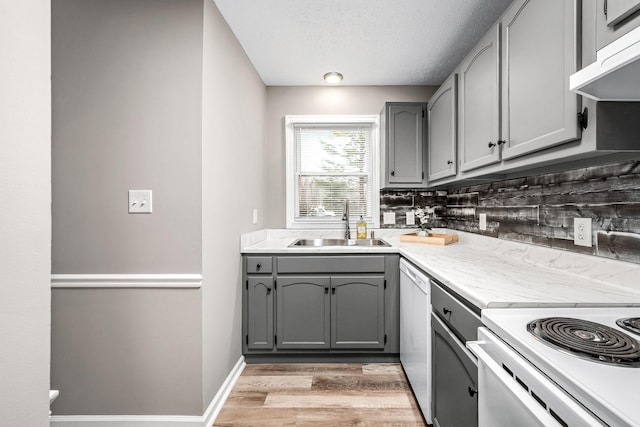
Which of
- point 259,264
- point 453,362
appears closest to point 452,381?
point 453,362

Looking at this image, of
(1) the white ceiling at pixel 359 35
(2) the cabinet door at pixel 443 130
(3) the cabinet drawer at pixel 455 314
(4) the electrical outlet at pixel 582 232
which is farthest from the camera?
(2) the cabinet door at pixel 443 130

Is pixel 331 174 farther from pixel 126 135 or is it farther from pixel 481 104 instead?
pixel 126 135

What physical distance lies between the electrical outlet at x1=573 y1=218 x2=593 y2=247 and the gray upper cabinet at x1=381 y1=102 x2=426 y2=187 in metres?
1.38

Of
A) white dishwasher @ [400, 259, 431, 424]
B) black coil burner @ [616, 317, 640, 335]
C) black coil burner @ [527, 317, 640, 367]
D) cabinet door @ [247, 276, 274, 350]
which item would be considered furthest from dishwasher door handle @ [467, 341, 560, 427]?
cabinet door @ [247, 276, 274, 350]

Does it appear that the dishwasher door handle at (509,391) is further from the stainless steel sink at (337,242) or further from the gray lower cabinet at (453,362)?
the stainless steel sink at (337,242)

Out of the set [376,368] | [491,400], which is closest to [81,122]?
[491,400]

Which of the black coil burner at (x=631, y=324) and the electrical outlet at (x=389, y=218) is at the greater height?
the electrical outlet at (x=389, y=218)

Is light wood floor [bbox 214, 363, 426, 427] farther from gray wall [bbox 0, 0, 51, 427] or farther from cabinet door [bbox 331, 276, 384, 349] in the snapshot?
gray wall [bbox 0, 0, 51, 427]

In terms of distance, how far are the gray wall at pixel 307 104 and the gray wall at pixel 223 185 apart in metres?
0.46

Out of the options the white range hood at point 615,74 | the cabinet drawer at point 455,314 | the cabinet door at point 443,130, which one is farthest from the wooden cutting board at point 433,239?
the white range hood at point 615,74

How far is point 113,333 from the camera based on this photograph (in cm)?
161

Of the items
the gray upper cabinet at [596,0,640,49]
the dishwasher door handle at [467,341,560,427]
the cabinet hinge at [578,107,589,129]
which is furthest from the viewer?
the cabinet hinge at [578,107,589,129]

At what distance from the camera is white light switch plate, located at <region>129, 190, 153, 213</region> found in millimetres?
1608

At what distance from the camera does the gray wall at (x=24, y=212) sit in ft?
2.16
